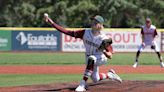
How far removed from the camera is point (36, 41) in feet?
106

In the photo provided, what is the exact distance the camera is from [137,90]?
10.0 m

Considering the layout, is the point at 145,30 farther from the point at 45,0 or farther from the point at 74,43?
the point at 45,0

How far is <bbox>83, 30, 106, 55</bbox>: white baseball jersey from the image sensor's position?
10212 mm

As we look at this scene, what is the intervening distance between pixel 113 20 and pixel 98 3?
270cm

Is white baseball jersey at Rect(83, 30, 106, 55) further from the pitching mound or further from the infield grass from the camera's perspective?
the infield grass

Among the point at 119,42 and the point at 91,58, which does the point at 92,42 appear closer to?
the point at 91,58

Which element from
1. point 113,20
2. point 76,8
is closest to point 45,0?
point 76,8

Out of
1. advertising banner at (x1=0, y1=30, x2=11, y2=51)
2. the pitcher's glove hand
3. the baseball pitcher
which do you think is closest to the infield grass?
the baseball pitcher

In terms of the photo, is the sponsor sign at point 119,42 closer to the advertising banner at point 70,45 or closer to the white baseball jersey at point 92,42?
the advertising banner at point 70,45

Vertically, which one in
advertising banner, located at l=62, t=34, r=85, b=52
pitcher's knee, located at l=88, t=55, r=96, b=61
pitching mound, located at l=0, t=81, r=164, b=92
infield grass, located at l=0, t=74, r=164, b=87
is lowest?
infield grass, located at l=0, t=74, r=164, b=87

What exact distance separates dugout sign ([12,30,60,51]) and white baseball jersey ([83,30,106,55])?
21894 millimetres

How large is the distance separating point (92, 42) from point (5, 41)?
73.4ft

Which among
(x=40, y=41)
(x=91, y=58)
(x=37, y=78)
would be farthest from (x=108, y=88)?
(x=40, y=41)

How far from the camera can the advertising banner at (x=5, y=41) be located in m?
32.0
